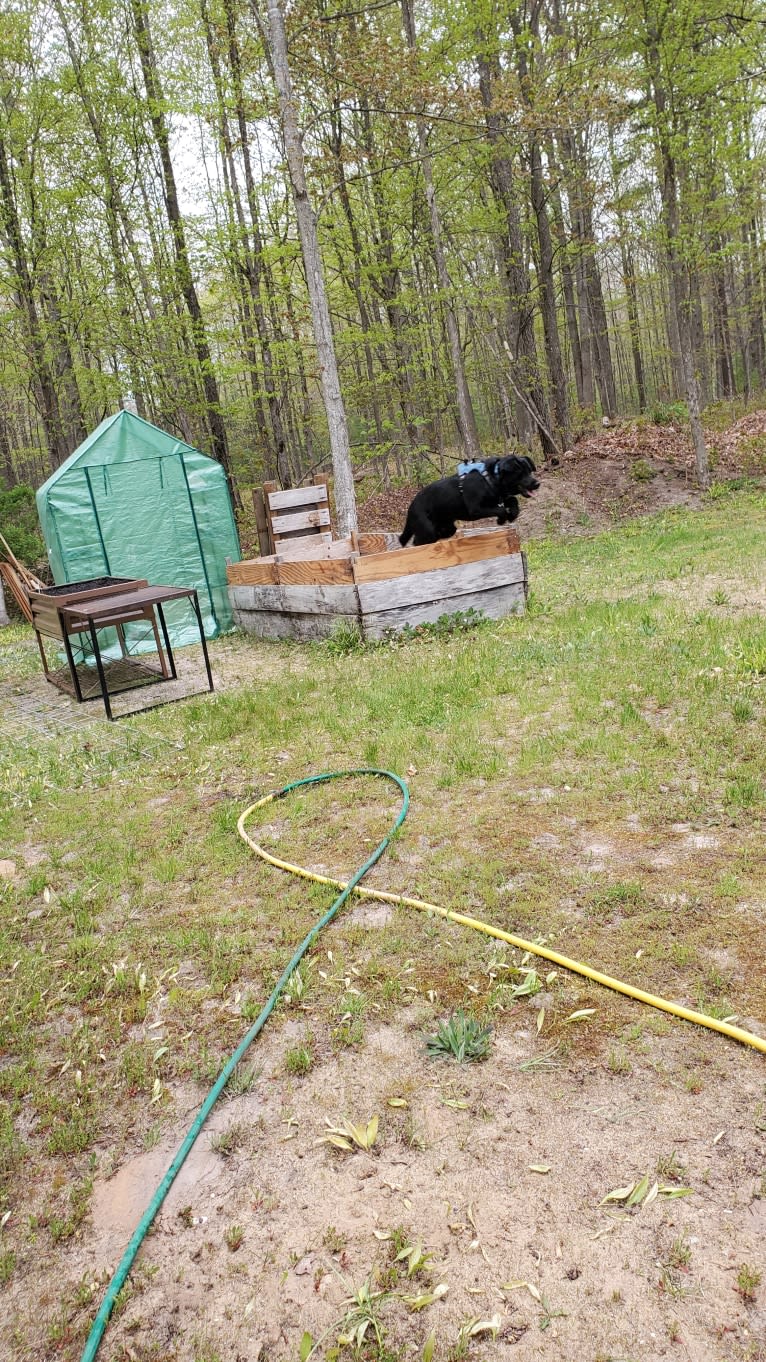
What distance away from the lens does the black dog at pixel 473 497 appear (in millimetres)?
7023

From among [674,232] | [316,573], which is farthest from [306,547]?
[674,232]

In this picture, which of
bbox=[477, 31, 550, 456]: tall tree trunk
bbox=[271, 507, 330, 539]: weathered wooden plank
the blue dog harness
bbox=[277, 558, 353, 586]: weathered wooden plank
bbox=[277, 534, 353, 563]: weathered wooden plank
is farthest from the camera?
bbox=[477, 31, 550, 456]: tall tree trunk

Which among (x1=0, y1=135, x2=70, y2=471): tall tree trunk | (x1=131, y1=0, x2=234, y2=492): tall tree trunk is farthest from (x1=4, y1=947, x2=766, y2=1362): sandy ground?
(x1=0, y1=135, x2=70, y2=471): tall tree trunk

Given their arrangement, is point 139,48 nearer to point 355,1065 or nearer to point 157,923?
point 157,923

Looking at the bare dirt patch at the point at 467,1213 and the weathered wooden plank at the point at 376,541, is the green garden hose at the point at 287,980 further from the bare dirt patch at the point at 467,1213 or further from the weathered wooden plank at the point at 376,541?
the weathered wooden plank at the point at 376,541

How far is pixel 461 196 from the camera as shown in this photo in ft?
49.6

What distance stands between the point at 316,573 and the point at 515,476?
7.09 ft

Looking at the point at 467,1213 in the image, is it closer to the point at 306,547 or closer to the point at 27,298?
the point at 306,547

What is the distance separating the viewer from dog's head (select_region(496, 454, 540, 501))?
275 inches

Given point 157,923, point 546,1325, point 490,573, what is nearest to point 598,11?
point 490,573

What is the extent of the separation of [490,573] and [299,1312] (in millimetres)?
6371

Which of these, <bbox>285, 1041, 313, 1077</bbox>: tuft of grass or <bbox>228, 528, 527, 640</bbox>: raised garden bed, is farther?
<bbox>228, 528, 527, 640</bbox>: raised garden bed

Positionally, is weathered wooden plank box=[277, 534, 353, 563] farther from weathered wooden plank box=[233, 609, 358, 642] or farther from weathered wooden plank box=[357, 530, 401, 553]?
weathered wooden plank box=[233, 609, 358, 642]

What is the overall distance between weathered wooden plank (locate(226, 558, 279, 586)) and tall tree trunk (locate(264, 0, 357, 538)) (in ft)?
3.29
